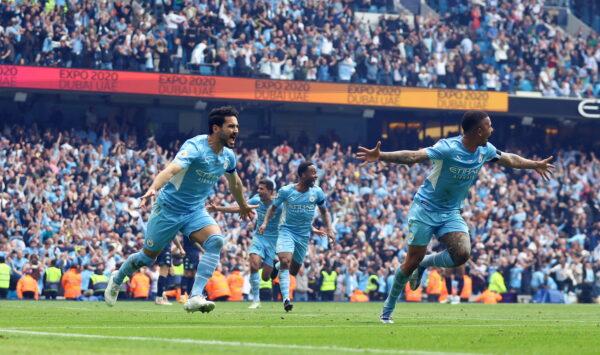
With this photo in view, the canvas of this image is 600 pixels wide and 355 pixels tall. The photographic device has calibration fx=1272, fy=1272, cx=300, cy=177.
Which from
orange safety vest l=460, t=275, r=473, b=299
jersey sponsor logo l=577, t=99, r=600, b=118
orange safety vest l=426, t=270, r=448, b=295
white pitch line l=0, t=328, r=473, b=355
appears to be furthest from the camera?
jersey sponsor logo l=577, t=99, r=600, b=118

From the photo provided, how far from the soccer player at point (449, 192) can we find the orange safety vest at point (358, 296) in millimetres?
20582

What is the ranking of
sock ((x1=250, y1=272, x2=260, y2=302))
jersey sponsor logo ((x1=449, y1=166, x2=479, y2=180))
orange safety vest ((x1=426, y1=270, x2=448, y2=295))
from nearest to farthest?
jersey sponsor logo ((x1=449, y1=166, x2=479, y2=180)) < sock ((x1=250, y1=272, x2=260, y2=302)) < orange safety vest ((x1=426, y1=270, x2=448, y2=295))

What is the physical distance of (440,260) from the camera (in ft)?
52.4

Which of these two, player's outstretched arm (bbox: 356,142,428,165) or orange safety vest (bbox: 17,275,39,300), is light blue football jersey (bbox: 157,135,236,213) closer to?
player's outstretched arm (bbox: 356,142,428,165)

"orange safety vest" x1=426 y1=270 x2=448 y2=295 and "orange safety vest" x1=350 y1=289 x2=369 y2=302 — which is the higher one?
"orange safety vest" x1=426 y1=270 x2=448 y2=295

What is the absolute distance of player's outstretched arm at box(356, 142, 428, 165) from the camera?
13.8 metres

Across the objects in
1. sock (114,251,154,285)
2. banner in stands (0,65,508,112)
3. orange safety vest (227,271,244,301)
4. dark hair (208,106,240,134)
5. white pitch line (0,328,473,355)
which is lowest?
white pitch line (0,328,473,355)

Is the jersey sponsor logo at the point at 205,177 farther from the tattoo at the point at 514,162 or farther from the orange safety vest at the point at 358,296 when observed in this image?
the orange safety vest at the point at 358,296

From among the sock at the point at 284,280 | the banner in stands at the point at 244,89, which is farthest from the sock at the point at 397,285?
the banner in stands at the point at 244,89

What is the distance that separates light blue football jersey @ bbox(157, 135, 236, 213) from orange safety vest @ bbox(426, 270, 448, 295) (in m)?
22.2

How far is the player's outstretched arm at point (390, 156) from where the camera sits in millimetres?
13773

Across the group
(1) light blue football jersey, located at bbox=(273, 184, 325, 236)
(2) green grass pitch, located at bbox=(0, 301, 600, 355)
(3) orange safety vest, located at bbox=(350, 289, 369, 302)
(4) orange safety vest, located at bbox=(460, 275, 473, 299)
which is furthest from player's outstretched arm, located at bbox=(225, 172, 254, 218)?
(4) orange safety vest, located at bbox=(460, 275, 473, 299)

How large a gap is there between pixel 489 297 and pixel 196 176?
23.5 meters

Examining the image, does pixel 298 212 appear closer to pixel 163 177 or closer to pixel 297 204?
pixel 297 204
